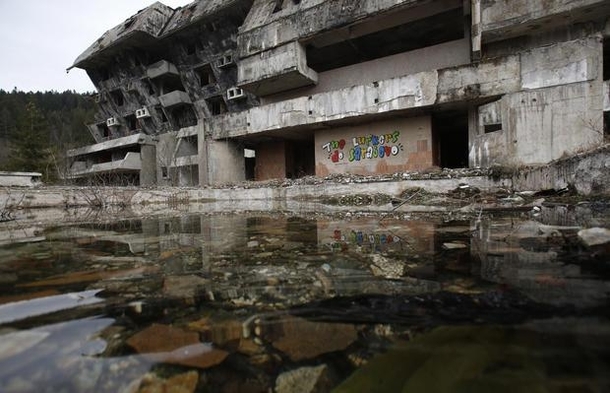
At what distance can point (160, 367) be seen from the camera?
0.95 m

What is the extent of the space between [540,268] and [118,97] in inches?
1635

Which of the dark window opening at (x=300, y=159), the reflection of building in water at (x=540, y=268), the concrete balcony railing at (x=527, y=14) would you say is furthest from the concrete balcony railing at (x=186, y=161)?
the reflection of building in water at (x=540, y=268)

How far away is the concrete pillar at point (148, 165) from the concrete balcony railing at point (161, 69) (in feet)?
21.6

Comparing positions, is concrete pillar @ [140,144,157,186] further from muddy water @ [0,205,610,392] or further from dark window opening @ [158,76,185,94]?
muddy water @ [0,205,610,392]

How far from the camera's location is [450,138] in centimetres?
2086

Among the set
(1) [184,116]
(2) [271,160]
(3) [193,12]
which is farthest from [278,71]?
(1) [184,116]

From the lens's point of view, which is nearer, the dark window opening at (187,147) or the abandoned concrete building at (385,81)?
the abandoned concrete building at (385,81)

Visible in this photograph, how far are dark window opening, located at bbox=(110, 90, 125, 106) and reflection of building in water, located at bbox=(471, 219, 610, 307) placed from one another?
3953cm

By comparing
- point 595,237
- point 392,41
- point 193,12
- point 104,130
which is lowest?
point 595,237

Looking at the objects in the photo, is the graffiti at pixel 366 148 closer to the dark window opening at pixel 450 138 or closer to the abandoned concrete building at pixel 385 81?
the abandoned concrete building at pixel 385 81

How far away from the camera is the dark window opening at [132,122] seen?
34750mm

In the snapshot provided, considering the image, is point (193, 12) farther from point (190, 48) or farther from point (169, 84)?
point (169, 84)

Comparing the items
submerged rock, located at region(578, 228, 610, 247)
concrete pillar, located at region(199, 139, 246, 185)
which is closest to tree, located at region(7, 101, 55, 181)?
concrete pillar, located at region(199, 139, 246, 185)

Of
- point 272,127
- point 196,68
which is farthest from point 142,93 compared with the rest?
point 272,127
